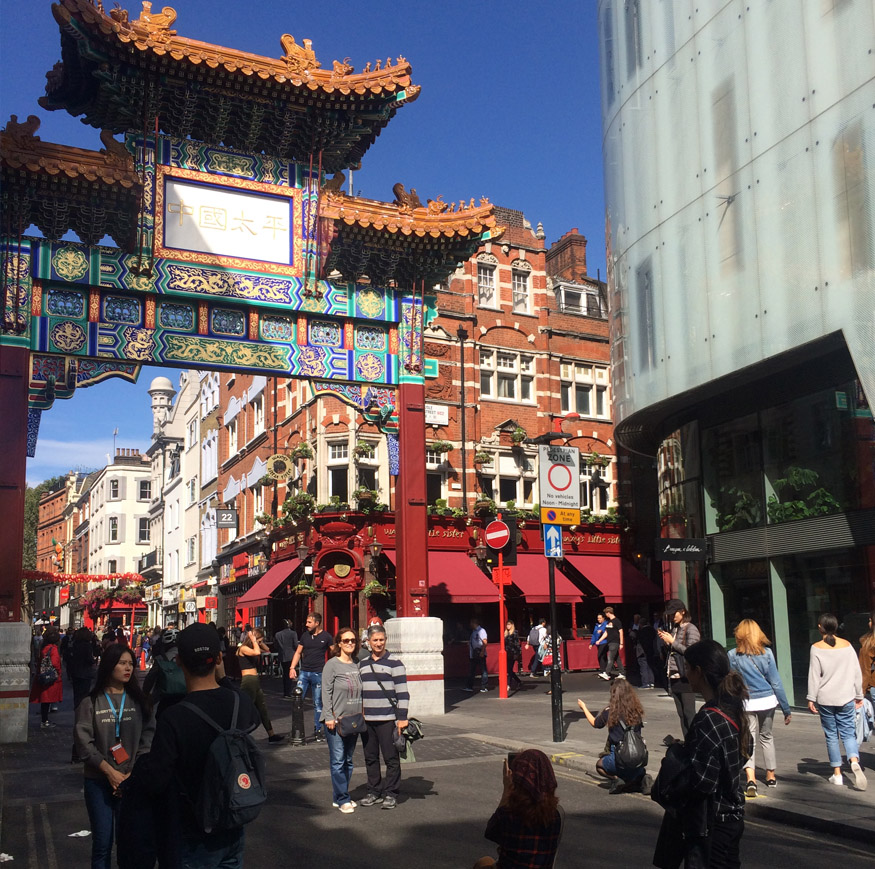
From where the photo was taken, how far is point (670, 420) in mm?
21781

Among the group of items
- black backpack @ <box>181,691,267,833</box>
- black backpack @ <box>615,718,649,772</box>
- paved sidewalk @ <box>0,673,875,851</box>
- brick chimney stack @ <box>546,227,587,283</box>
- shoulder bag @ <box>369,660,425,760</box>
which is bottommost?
paved sidewalk @ <box>0,673,875,851</box>

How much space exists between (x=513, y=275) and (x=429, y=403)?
6.66 meters

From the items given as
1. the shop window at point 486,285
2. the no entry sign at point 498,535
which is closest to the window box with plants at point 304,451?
the shop window at point 486,285

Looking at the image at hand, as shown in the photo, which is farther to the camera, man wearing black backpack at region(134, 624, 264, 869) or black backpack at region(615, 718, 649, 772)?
black backpack at region(615, 718, 649, 772)

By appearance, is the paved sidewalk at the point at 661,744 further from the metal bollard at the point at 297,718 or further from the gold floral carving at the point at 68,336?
the gold floral carving at the point at 68,336

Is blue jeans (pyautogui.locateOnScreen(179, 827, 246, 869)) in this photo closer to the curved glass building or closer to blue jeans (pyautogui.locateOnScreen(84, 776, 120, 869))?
blue jeans (pyautogui.locateOnScreen(84, 776, 120, 869))

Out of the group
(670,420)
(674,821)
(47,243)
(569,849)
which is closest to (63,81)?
(47,243)

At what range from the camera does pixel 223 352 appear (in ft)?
58.5

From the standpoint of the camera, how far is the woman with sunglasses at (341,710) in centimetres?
946

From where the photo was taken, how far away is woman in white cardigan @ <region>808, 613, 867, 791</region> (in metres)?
10.2

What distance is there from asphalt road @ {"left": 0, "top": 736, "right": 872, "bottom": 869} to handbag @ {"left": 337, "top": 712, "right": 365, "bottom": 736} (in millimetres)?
782

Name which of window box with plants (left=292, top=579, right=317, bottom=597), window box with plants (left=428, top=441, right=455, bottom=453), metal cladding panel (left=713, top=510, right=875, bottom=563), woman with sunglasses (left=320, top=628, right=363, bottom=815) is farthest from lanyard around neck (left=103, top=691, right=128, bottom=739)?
window box with plants (left=428, top=441, right=455, bottom=453)

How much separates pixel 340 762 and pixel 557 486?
660 cm

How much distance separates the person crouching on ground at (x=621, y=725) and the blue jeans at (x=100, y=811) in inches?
199
